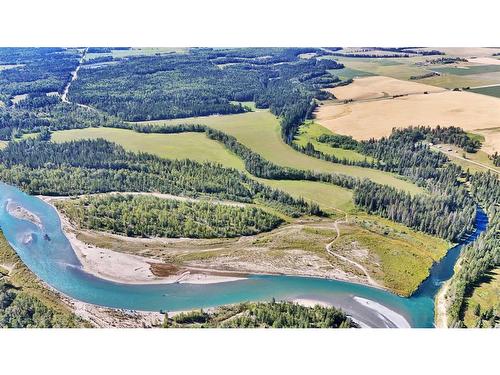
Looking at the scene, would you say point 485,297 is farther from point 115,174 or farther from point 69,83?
point 69,83

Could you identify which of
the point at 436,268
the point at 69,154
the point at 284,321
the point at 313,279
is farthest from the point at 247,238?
the point at 69,154

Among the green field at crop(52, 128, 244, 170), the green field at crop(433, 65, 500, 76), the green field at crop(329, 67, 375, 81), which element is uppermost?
the green field at crop(433, 65, 500, 76)

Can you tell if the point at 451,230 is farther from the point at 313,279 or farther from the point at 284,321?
the point at 284,321

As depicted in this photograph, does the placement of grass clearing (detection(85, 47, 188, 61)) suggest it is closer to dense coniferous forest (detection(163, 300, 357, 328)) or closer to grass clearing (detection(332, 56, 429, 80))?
grass clearing (detection(332, 56, 429, 80))

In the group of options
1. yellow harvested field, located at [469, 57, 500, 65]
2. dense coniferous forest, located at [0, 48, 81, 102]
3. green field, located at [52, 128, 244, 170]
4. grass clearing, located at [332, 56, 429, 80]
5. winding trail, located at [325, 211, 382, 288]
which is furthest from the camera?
grass clearing, located at [332, 56, 429, 80]

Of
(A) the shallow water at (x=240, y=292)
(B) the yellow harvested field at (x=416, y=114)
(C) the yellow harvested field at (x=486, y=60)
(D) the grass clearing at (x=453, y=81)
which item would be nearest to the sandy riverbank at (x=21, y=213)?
(A) the shallow water at (x=240, y=292)

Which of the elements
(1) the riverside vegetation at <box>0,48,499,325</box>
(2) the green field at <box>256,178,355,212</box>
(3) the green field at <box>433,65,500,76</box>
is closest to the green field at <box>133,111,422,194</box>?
(1) the riverside vegetation at <box>0,48,499,325</box>
